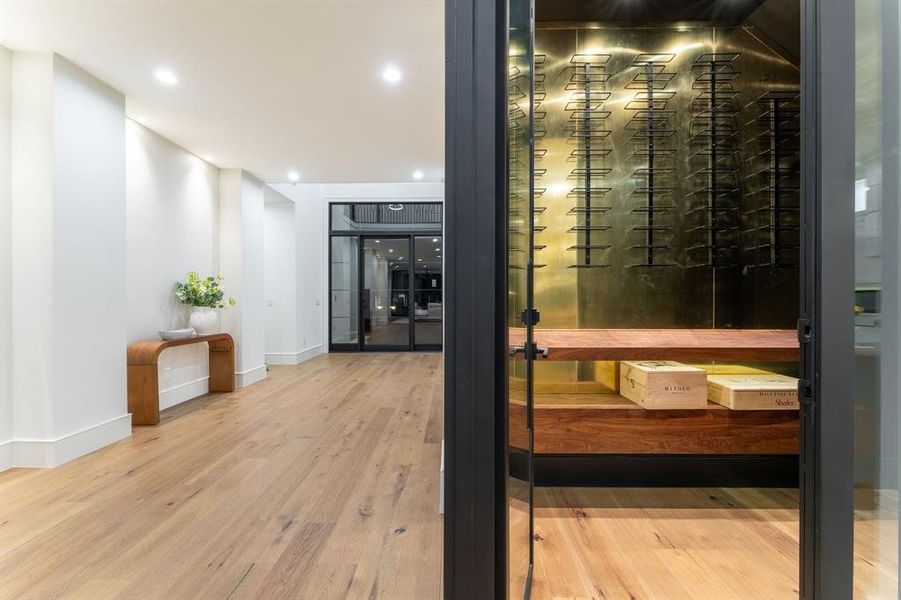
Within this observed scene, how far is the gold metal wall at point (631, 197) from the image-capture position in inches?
107

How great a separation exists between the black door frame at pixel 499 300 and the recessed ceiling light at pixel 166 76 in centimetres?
281

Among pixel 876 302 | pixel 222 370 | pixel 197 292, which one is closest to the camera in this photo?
pixel 876 302

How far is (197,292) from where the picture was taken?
173 inches

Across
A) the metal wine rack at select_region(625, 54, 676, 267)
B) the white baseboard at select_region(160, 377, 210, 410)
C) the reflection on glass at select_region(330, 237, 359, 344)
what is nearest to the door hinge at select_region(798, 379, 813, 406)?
the metal wine rack at select_region(625, 54, 676, 267)

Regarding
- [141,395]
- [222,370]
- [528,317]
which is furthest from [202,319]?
[528,317]

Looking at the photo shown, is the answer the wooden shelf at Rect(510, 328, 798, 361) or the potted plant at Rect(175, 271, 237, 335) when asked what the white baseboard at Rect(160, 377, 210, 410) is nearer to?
the potted plant at Rect(175, 271, 237, 335)

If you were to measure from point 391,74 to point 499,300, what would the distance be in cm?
249

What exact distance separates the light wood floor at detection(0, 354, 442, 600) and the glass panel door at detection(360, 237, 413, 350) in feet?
14.2

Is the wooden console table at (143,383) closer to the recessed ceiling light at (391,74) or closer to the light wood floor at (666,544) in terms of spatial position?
the recessed ceiling light at (391,74)

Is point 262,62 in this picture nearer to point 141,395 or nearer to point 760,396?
point 141,395

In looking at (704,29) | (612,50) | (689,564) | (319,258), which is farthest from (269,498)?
(319,258)

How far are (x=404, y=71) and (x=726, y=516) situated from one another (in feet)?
10.6

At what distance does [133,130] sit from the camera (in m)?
3.80

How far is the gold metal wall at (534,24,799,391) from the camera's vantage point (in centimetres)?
271
